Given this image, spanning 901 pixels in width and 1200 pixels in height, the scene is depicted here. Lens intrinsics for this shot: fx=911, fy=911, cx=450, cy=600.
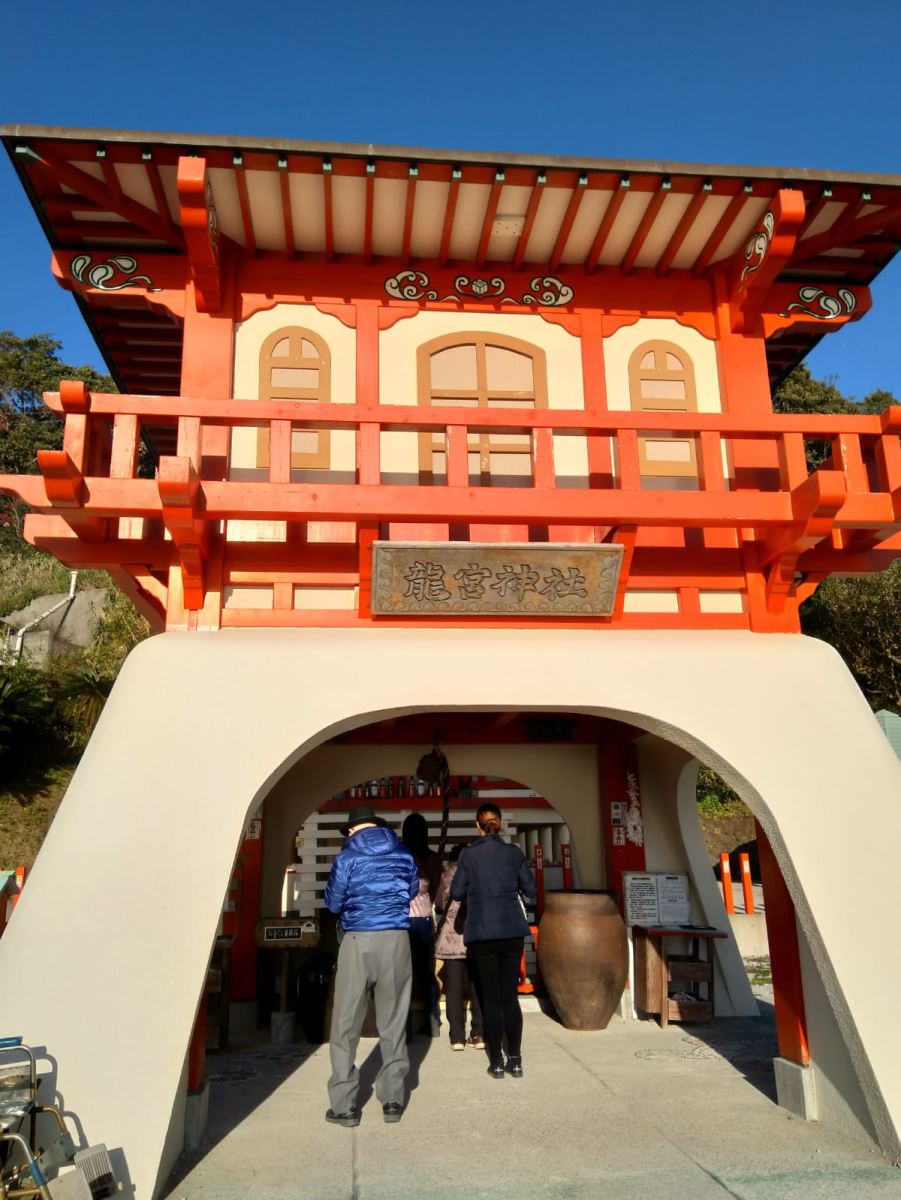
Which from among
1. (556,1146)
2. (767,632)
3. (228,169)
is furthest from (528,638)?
(228,169)

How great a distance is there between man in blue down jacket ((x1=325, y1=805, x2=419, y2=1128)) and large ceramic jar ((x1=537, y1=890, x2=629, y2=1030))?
8.70 feet

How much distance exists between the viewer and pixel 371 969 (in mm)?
4742

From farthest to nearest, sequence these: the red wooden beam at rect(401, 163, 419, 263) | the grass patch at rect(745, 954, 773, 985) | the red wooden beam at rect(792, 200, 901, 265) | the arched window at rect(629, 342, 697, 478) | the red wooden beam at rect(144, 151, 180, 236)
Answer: the grass patch at rect(745, 954, 773, 985) → the arched window at rect(629, 342, 697, 478) → the red wooden beam at rect(792, 200, 901, 265) → the red wooden beam at rect(401, 163, 419, 263) → the red wooden beam at rect(144, 151, 180, 236)

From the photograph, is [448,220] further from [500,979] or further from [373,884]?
[500,979]

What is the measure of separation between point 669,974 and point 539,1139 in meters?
3.38

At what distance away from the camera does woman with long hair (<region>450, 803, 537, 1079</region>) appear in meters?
5.53

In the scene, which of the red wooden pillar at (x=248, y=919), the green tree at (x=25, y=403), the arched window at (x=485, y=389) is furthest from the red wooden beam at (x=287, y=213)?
the green tree at (x=25, y=403)

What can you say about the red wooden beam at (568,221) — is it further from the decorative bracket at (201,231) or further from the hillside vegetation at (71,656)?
the hillside vegetation at (71,656)

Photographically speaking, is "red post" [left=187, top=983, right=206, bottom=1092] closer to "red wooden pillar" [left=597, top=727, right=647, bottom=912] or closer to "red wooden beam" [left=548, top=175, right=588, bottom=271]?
"red wooden pillar" [left=597, top=727, right=647, bottom=912]

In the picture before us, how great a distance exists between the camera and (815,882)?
183 inches

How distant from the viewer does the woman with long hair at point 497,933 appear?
553 cm

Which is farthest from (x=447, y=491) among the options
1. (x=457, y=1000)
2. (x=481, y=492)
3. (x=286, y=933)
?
(x=286, y=933)

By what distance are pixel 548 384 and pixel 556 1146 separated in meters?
4.72

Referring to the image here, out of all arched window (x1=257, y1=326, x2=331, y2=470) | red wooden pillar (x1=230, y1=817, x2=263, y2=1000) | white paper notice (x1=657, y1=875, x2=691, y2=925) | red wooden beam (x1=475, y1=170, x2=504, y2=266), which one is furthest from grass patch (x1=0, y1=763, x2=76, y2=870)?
red wooden beam (x1=475, y1=170, x2=504, y2=266)
